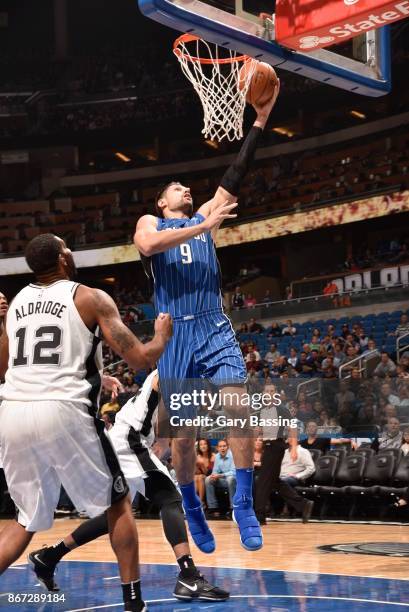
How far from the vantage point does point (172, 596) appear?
6.17m

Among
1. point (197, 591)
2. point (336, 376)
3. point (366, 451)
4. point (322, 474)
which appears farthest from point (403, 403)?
point (197, 591)

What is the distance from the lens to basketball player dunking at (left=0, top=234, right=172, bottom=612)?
15.0ft

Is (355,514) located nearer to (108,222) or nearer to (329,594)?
(329,594)

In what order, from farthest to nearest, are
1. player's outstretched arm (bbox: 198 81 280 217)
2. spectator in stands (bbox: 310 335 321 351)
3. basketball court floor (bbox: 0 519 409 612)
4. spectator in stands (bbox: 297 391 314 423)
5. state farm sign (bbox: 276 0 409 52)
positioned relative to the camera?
spectator in stands (bbox: 310 335 321 351)
spectator in stands (bbox: 297 391 314 423)
player's outstretched arm (bbox: 198 81 280 217)
state farm sign (bbox: 276 0 409 52)
basketball court floor (bbox: 0 519 409 612)

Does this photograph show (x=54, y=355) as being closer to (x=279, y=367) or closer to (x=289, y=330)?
(x=279, y=367)

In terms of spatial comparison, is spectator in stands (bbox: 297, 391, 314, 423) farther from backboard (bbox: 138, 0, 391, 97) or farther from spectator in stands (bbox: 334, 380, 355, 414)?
backboard (bbox: 138, 0, 391, 97)

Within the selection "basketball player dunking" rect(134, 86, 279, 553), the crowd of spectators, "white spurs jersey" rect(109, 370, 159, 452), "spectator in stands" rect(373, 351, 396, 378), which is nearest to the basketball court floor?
"basketball player dunking" rect(134, 86, 279, 553)

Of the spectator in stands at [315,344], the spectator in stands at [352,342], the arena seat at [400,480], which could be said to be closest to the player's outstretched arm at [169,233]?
the arena seat at [400,480]

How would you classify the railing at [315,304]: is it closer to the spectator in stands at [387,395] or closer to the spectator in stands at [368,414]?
the spectator in stands at [368,414]

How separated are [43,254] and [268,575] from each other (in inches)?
138

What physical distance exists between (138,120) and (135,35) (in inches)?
152

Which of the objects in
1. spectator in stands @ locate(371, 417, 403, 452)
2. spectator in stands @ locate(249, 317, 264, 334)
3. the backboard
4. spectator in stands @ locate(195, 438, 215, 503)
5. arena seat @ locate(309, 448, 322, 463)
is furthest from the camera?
spectator in stands @ locate(249, 317, 264, 334)

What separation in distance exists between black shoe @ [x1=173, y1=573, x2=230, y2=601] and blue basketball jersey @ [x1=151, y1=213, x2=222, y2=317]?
1.70 metres

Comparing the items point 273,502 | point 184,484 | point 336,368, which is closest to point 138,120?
point 336,368
